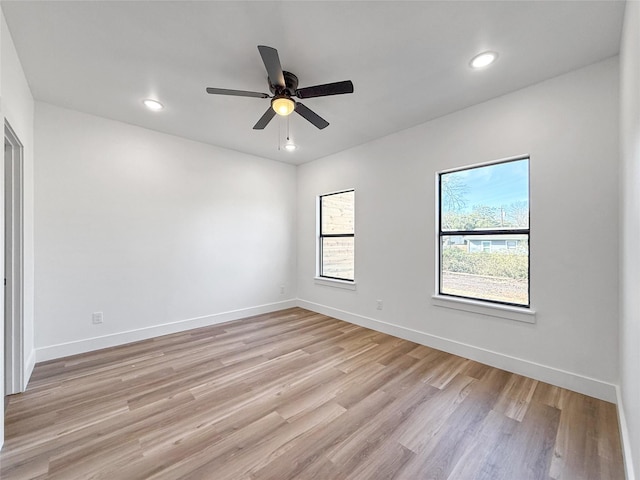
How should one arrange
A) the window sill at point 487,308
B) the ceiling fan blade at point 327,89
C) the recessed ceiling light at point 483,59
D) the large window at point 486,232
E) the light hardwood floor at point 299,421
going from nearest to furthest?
the light hardwood floor at point 299,421, the ceiling fan blade at point 327,89, the recessed ceiling light at point 483,59, the window sill at point 487,308, the large window at point 486,232

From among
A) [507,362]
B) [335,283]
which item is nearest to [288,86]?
[335,283]

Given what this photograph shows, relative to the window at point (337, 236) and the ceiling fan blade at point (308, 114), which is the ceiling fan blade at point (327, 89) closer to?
the ceiling fan blade at point (308, 114)

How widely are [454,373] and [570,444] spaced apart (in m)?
0.94

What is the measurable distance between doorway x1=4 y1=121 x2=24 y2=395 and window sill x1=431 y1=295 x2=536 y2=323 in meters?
3.99

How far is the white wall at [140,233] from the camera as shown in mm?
2885

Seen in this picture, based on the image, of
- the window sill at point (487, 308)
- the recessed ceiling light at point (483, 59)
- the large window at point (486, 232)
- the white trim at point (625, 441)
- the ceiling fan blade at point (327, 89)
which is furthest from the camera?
the large window at point (486, 232)

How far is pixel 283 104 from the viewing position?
7.25 feet

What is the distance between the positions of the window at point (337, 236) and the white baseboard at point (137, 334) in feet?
4.17

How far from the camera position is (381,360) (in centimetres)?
287

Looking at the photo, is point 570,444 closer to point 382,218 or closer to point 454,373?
point 454,373

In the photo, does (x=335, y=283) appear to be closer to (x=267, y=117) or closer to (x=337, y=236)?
(x=337, y=236)

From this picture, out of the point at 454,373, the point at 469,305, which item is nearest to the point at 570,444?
the point at 454,373

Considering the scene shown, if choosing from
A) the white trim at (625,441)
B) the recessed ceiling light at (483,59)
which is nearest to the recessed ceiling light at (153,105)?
the recessed ceiling light at (483,59)

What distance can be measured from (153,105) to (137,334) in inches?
106
